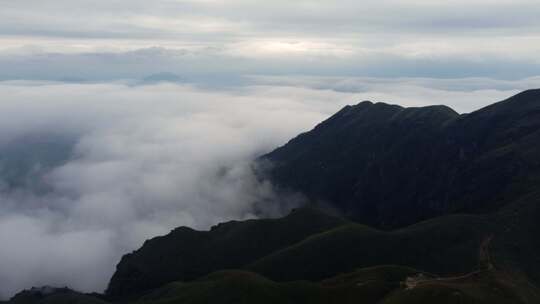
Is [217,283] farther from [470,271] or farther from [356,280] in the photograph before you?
[470,271]

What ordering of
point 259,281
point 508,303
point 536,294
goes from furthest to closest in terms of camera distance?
1. point 259,281
2. point 536,294
3. point 508,303

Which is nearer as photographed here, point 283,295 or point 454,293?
point 454,293

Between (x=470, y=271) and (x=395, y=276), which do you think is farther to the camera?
(x=470, y=271)

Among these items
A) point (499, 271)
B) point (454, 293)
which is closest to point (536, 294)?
point (499, 271)

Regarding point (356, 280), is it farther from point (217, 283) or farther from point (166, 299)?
point (166, 299)

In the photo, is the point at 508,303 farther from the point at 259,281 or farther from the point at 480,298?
the point at 259,281

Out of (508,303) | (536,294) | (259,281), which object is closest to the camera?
(508,303)

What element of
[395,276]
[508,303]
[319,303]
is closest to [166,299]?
[319,303]
